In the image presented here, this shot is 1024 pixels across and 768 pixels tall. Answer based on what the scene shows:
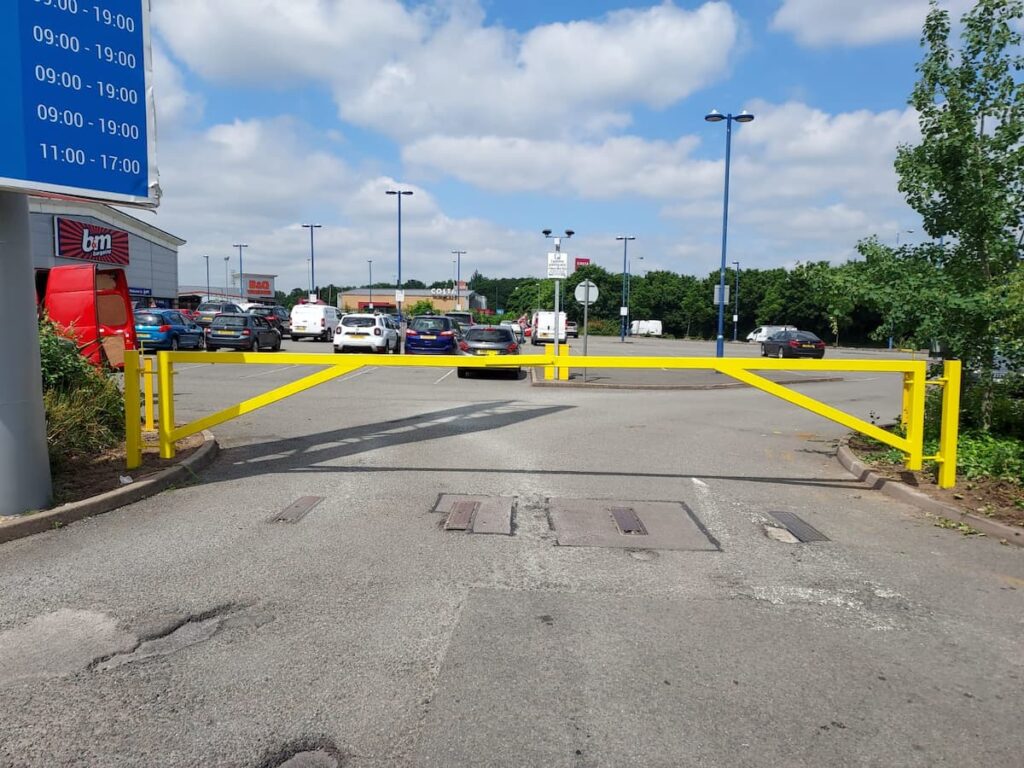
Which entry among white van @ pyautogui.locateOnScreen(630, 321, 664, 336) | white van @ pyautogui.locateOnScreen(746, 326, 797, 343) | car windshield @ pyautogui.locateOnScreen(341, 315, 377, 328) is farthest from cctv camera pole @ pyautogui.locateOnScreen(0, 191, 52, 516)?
white van @ pyautogui.locateOnScreen(630, 321, 664, 336)

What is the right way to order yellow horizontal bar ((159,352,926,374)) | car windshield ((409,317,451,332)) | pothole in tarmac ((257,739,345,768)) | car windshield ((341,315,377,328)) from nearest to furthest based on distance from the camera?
pothole in tarmac ((257,739,345,768)) → yellow horizontal bar ((159,352,926,374)) → car windshield ((409,317,451,332)) → car windshield ((341,315,377,328))

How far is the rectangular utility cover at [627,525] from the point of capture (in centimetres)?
607

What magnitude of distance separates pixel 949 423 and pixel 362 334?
2286 centimetres

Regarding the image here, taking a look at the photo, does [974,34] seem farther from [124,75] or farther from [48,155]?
[48,155]

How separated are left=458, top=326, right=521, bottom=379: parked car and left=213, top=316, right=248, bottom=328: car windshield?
10.3 m

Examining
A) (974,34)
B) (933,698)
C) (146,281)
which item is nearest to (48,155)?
(933,698)

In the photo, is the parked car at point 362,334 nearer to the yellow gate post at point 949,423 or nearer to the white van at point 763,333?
the yellow gate post at point 949,423

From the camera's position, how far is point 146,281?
179 feet

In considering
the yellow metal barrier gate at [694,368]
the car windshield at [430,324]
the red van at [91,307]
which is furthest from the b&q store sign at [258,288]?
the yellow metal barrier gate at [694,368]

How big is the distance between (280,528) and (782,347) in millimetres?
35009

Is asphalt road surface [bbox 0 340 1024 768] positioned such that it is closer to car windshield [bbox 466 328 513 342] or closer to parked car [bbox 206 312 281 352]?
car windshield [bbox 466 328 513 342]

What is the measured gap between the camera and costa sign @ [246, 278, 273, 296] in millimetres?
111812

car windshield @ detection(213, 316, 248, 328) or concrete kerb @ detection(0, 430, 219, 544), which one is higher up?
car windshield @ detection(213, 316, 248, 328)

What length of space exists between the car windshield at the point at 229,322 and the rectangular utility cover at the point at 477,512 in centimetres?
2366
